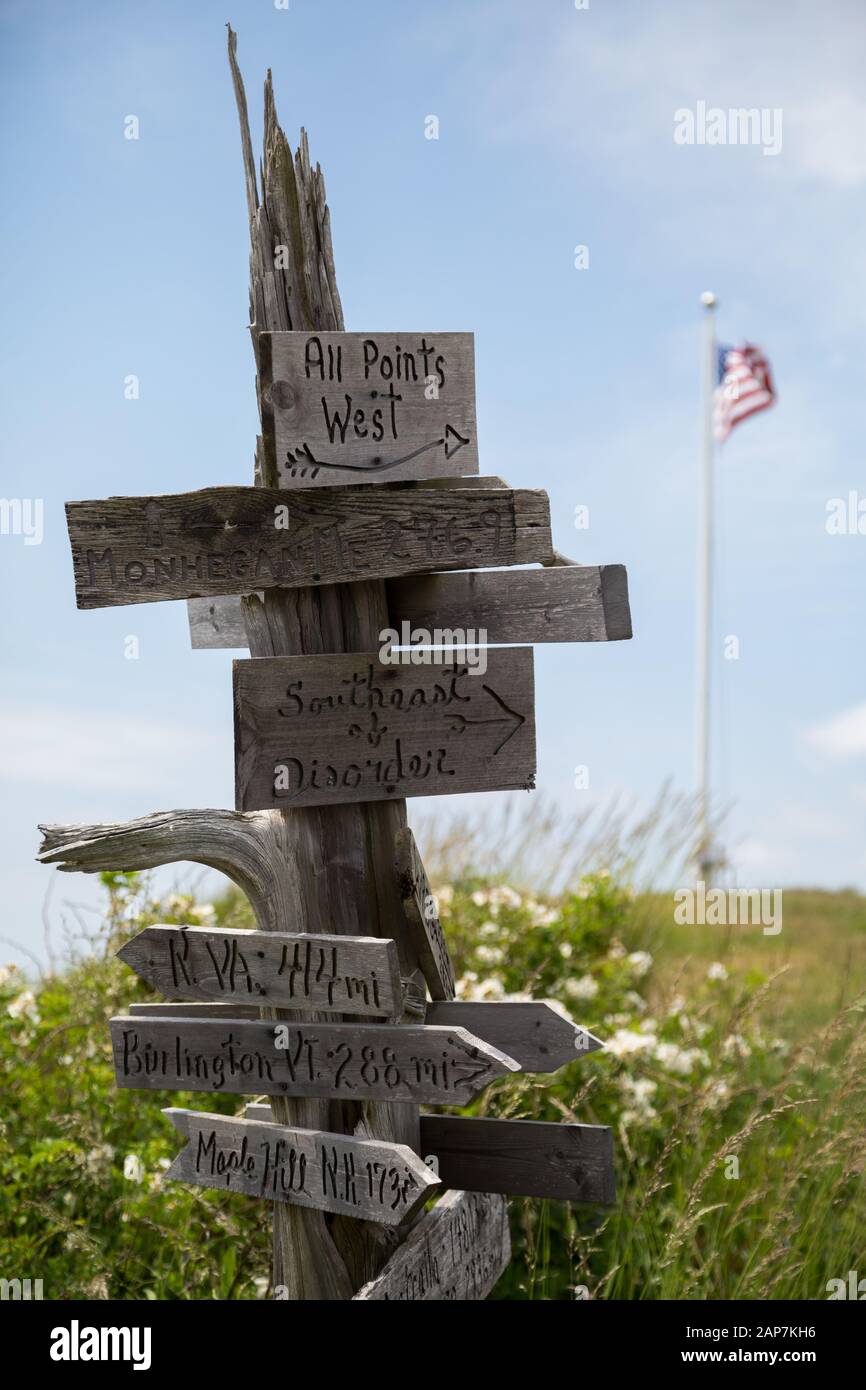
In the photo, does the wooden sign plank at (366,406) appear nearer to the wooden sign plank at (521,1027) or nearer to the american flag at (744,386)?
the wooden sign plank at (521,1027)

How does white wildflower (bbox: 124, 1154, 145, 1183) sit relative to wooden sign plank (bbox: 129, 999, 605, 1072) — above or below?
below

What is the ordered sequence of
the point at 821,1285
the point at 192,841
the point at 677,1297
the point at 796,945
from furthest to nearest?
1. the point at 796,945
2. the point at 821,1285
3. the point at 677,1297
4. the point at 192,841

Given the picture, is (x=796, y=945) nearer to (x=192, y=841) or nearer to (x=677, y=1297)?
(x=677, y=1297)

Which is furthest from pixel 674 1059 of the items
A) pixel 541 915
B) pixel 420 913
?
pixel 420 913

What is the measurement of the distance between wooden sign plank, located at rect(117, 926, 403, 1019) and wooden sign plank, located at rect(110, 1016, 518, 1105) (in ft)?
0.26

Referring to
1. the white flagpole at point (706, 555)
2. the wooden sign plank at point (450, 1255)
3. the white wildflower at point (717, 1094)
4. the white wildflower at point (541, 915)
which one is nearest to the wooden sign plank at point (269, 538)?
the wooden sign plank at point (450, 1255)

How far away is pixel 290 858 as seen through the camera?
282cm

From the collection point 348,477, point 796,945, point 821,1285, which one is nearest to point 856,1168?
point 821,1285

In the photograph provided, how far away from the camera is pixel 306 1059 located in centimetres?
268

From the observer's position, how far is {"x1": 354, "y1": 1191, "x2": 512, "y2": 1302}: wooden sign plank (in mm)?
2676

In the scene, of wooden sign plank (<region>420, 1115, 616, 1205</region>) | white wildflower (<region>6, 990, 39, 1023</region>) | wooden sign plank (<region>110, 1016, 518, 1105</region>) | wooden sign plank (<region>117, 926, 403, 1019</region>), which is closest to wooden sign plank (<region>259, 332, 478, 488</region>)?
wooden sign plank (<region>117, 926, 403, 1019</region>)

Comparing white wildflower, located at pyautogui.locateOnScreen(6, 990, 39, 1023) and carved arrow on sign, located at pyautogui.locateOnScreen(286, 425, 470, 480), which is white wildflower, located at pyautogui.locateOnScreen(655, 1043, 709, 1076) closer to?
white wildflower, located at pyautogui.locateOnScreen(6, 990, 39, 1023)

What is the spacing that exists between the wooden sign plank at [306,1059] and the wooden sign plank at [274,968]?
79mm
